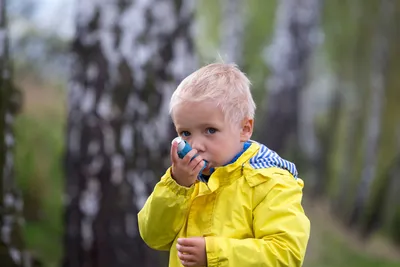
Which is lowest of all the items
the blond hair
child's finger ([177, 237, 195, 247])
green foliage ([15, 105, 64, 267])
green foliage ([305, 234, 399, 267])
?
green foliage ([305, 234, 399, 267])

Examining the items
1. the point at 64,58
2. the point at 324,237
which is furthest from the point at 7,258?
the point at 324,237

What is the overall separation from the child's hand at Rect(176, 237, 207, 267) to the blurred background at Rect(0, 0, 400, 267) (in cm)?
237

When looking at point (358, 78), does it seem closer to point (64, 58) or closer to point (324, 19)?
point (324, 19)

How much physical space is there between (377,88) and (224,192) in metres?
4.17

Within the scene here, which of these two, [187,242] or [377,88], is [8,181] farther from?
[377,88]

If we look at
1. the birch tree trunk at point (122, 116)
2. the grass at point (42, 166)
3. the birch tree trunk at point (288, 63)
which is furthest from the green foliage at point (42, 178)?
the birch tree trunk at point (288, 63)

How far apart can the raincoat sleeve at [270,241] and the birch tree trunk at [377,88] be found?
4112 mm

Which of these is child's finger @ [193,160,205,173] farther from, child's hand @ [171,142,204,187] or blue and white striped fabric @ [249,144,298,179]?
blue and white striped fabric @ [249,144,298,179]

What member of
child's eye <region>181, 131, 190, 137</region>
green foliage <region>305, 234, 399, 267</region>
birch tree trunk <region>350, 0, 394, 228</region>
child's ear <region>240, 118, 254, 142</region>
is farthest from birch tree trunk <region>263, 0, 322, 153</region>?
child's eye <region>181, 131, 190, 137</region>

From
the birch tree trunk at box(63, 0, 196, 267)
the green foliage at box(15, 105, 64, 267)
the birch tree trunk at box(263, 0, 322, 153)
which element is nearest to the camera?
the birch tree trunk at box(63, 0, 196, 267)

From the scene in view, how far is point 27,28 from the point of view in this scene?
16.3 feet

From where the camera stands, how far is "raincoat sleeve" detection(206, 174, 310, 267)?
2.11 metres

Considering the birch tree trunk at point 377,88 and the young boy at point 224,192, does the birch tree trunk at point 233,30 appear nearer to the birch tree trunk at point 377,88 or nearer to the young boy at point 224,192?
the birch tree trunk at point 377,88

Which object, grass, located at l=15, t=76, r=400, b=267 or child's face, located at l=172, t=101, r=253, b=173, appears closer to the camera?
child's face, located at l=172, t=101, r=253, b=173
